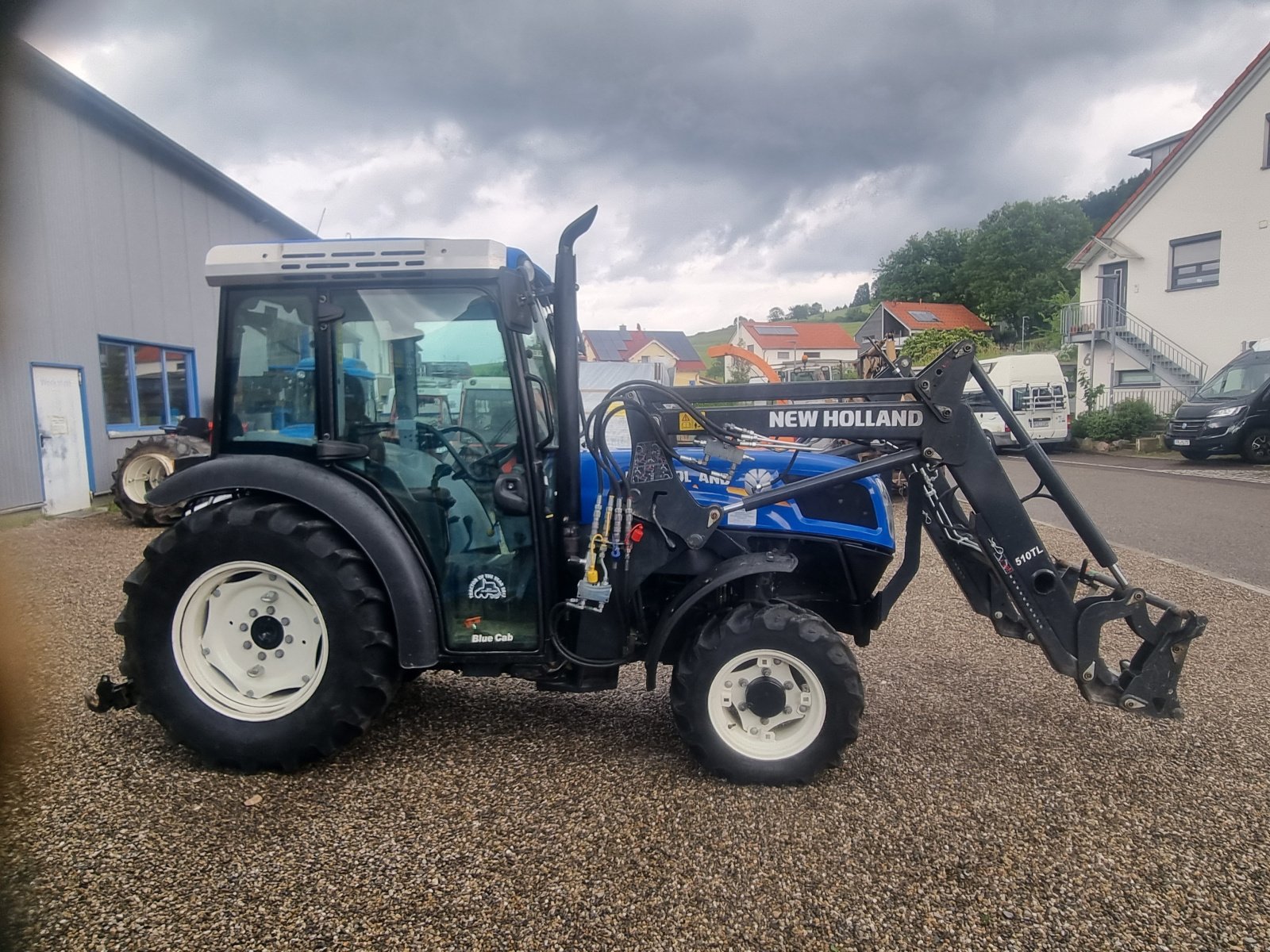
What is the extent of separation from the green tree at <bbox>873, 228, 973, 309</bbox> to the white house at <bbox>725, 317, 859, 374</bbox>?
5.57 meters

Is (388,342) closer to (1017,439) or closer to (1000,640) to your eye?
(1017,439)

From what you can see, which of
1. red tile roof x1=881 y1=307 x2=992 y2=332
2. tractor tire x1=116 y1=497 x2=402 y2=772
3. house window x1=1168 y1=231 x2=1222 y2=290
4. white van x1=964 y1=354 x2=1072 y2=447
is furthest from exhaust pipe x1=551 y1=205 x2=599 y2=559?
red tile roof x1=881 y1=307 x2=992 y2=332

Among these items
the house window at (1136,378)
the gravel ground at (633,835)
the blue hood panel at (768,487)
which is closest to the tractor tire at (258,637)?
the gravel ground at (633,835)

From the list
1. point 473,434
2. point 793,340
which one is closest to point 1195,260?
→ point 473,434

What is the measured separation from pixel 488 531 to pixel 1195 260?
2552 cm

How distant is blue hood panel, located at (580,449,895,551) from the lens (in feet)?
11.4

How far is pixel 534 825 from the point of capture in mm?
2930

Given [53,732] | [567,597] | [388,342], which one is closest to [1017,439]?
[567,597]

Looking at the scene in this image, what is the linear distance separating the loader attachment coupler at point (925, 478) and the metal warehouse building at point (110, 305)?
703 cm

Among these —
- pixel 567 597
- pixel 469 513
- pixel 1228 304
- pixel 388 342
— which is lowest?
pixel 567 597

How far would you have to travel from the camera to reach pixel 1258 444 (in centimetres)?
1580

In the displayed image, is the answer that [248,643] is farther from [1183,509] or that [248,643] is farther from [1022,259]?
[1022,259]

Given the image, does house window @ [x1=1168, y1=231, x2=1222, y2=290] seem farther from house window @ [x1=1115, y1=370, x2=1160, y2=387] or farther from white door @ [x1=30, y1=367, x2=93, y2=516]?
white door @ [x1=30, y1=367, x2=93, y2=516]

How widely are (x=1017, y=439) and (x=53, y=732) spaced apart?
4437 millimetres
